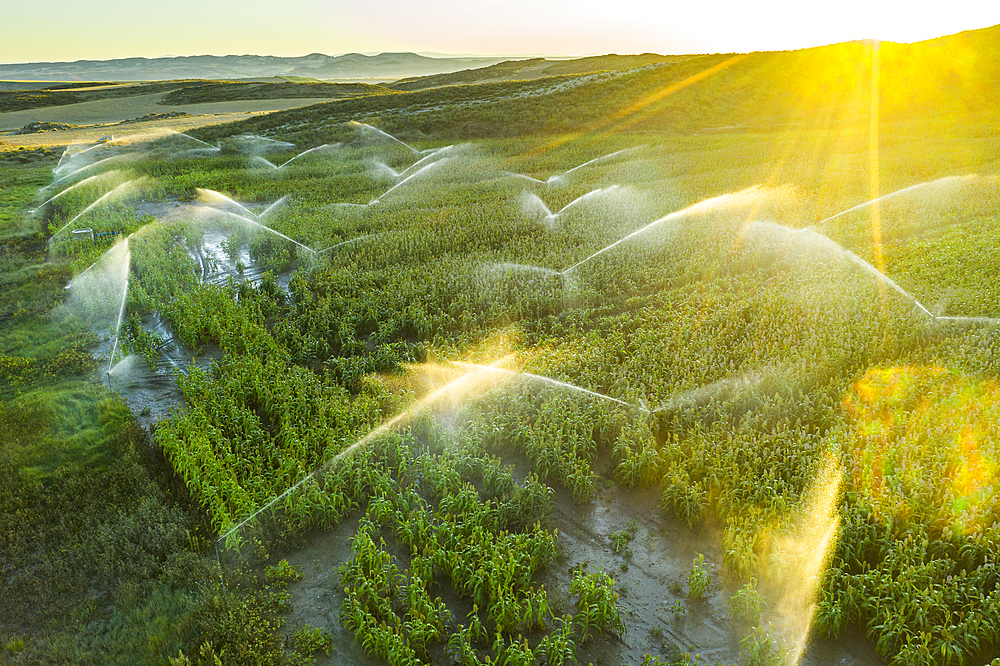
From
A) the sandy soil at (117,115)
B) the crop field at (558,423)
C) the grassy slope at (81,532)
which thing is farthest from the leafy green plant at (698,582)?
the sandy soil at (117,115)

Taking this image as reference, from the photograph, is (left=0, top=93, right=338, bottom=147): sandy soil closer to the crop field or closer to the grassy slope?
the crop field

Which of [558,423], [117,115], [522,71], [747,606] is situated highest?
[522,71]

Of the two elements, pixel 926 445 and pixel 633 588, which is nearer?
pixel 633 588

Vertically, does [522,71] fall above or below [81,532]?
above

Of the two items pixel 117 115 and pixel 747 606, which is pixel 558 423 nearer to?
pixel 747 606

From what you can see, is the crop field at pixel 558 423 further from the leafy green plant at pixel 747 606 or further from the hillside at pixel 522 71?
the hillside at pixel 522 71

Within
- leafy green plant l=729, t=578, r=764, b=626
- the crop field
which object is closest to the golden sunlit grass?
the crop field

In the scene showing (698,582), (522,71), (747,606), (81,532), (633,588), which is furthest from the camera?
(522,71)

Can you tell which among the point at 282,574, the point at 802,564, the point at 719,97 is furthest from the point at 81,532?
the point at 719,97
